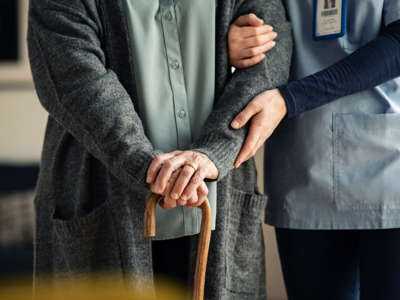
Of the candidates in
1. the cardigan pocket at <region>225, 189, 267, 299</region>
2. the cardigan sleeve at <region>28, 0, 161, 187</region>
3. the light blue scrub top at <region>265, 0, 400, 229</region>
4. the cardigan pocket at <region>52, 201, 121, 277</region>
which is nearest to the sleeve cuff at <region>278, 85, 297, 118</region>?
the light blue scrub top at <region>265, 0, 400, 229</region>

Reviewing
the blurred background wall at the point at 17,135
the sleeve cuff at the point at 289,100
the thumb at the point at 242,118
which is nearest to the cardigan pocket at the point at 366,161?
the sleeve cuff at the point at 289,100

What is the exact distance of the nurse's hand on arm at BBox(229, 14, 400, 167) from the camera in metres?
1.04

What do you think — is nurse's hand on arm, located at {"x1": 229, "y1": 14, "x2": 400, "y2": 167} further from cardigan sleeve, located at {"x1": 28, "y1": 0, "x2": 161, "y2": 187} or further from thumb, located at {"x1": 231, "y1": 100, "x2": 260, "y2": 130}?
cardigan sleeve, located at {"x1": 28, "y1": 0, "x2": 161, "y2": 187}

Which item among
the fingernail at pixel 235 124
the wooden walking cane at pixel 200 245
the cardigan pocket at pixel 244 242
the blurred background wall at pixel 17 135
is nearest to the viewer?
the wooden walking cane at pixel 200 245

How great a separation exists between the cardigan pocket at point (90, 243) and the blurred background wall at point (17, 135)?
79.1 inches

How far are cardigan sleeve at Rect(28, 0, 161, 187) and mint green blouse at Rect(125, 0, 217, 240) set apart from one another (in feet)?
0.21

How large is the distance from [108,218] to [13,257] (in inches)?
73.5

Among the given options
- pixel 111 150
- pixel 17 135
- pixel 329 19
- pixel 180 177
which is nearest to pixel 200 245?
pixel 180 177

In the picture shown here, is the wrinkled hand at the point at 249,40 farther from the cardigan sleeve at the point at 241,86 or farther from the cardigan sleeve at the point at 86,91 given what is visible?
the cardigan sleeve at the point at 86,91

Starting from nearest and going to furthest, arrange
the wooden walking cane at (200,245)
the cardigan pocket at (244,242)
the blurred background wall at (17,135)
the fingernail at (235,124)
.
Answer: the wooden walking cane at (200,245)
the fingernail at (235,124)
the cardigan pocket at (244,242)
the blurred background wall at (17,135)

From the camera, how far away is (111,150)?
3.13 feet

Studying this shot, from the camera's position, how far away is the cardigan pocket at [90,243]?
1.05 metres

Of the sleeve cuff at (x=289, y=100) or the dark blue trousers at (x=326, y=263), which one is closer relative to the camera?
the sleeve cuff at (x=289, y=100)

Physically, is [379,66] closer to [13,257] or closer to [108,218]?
[108,218]
